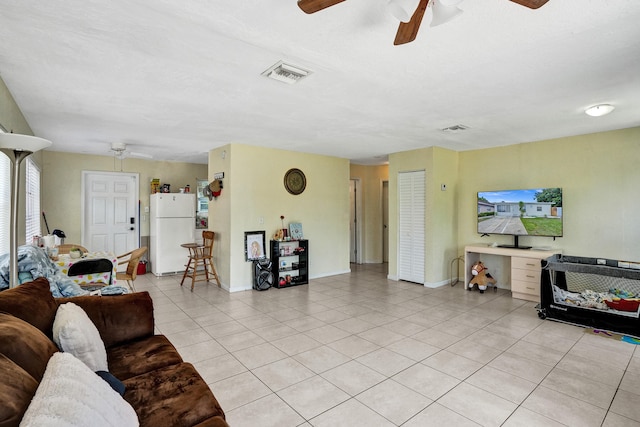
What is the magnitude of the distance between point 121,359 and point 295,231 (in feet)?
13.1

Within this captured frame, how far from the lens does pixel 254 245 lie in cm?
545

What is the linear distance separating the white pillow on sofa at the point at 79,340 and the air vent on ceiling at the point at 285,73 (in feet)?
6.61

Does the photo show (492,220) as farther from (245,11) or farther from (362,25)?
(245,11)

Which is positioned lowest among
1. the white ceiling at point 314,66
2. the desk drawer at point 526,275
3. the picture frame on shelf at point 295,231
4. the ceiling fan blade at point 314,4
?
the desk drawer at point 526,275

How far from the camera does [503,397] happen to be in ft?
7.59

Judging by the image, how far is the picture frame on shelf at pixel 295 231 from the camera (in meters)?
5.80

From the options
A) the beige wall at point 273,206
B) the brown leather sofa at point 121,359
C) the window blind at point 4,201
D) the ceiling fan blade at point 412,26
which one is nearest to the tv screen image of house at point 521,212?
the beige wall at point 273,206

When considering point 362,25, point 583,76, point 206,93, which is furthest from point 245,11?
point 583,76

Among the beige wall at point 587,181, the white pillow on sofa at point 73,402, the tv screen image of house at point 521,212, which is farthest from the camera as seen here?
the tv screen image of house at point 521,212

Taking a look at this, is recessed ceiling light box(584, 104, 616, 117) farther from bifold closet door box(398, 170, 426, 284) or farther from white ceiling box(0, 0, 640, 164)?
bifold closet door box(398, 170, 426, 284)

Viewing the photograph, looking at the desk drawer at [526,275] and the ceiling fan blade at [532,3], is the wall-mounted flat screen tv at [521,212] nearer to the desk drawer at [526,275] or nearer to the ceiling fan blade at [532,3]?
the desk drawer at [526,275]

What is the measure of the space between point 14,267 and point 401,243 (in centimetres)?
522

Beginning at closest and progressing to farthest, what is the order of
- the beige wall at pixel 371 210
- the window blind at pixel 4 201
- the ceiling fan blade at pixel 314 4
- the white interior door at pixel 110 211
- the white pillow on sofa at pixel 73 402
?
1. the white pillow on sofa at pixel 73 402
2. the ceiling fan blade at pixel 314 4
3. the window blind at pixel 4 201
4. the white interior door at pixel 110 211
5. the beige wall at pixel 371 210

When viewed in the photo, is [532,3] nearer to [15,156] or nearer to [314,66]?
[314,66]
